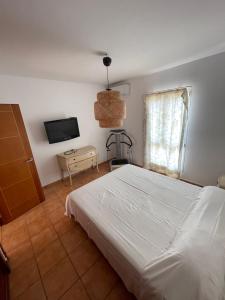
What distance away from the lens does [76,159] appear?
300 cm

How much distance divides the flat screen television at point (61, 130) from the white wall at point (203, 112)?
6.45 ft

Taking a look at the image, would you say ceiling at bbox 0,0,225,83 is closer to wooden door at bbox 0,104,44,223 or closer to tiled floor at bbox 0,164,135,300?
wooden door at bbox 0,104,44,223

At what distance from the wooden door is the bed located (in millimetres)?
964

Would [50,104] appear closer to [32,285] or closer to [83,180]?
[83,180]

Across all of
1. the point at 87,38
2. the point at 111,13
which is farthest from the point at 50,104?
the point at 111,13

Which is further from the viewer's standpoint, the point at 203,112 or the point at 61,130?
the point at 61,130

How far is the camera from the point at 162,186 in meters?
1.85

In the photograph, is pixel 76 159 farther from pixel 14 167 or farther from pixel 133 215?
pixel 133 215

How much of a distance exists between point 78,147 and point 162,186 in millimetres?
2399

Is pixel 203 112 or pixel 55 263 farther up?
pixel 203 112

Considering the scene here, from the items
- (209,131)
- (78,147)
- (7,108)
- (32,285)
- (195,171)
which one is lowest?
(32,285)

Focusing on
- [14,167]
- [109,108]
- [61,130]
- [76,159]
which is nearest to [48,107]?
[61,130]

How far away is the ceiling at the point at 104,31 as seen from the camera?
0.94 meters

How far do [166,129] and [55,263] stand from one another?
9.26 ft
